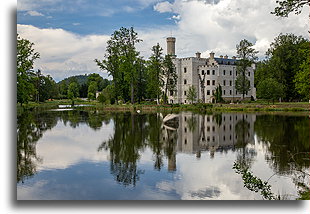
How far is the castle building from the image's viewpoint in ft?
173

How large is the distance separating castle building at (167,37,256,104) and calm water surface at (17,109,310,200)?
37607 millimetres

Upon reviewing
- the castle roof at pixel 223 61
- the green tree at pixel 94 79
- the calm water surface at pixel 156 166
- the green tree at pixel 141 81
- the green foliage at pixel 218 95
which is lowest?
the calm water surface at pixel 156 166

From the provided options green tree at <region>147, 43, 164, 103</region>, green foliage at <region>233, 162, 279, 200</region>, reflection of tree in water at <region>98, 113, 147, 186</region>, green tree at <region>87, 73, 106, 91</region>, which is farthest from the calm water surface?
green tree at <region>87, 73, 106, 91</region>

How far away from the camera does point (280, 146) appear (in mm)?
12086

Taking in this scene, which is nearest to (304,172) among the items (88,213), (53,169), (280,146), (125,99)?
(280,146)

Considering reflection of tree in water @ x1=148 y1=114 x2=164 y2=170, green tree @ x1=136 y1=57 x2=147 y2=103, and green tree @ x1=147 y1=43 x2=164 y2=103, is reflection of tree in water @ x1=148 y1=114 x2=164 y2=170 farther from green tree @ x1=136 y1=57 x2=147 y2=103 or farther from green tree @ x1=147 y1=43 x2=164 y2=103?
green tree @ x1=136 y1=57 x2=147 y2=103

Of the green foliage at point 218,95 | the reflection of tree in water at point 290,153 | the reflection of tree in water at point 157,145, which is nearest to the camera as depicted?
the reflection of tree in water at point 290,153

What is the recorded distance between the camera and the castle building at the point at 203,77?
173ft

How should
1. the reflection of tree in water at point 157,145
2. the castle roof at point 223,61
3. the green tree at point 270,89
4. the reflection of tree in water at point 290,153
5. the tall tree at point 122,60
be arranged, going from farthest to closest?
the castle roof at point 223,61 < the tall tree at point 122,60 < the green tree at point 270,89 < the reflection of tree in water at point 157,145 < the reflection of tree in water at point 290,153

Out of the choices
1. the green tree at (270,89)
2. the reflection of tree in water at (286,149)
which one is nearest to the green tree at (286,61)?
the green tree at (270,89)

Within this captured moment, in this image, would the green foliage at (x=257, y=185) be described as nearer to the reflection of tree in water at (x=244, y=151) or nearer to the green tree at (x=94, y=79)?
the reflection of tree in water at (x=244, y=151)

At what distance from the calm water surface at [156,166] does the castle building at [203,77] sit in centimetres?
3761

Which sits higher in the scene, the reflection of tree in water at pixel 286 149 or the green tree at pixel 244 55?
the green tree at pixel 244 55

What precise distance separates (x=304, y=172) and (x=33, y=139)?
1127cm
